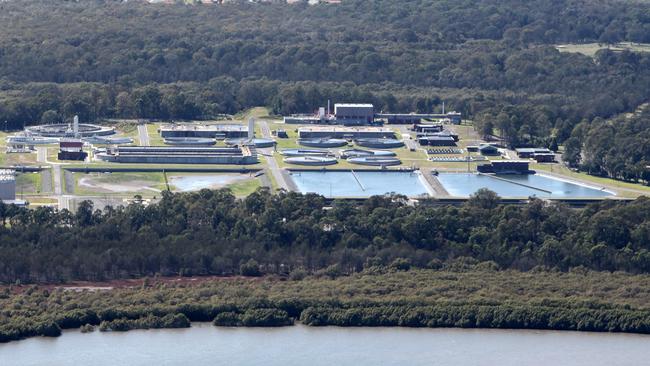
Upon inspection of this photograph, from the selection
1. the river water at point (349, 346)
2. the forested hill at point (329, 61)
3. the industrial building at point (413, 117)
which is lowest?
the river water at point (349, 346)

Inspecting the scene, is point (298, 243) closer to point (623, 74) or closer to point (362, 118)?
point (362, 118)

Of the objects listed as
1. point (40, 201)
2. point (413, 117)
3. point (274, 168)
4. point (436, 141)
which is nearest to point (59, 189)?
point (40, 201)

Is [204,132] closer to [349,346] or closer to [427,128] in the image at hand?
[427,128]

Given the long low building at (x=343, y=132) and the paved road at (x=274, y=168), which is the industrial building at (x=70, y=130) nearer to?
the paved road at (x=274, y=168)

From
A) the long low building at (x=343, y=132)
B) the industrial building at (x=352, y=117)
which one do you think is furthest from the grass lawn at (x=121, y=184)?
the industrial building at (x=352, y=117)

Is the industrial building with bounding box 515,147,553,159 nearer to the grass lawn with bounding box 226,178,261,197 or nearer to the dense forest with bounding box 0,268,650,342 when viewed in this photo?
the grass lawn with bounding box 226,178,261,197

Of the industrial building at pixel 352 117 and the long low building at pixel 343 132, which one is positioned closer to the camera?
the long low building at pixel 343 132

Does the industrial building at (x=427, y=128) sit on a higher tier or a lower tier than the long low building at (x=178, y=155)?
higher

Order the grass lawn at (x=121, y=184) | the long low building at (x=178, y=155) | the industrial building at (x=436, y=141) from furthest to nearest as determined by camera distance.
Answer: the industrial building at (x=436, y=141), the long low building at (x=178, y=155), the grass lawn at (x=121, y=184)
